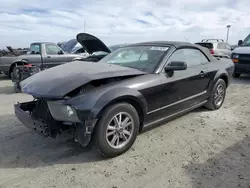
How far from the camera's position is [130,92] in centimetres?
318

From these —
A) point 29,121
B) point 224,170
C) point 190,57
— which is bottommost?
point 224,170

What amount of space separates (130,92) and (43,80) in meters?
1.24

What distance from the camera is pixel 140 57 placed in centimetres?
410

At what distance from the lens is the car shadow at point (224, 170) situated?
2.60 meters

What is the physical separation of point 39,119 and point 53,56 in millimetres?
7386

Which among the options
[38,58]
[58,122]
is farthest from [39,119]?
[38,58]

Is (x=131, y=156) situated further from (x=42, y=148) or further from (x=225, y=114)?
(x=225, y=114)

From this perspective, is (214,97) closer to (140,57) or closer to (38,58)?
(140,57)

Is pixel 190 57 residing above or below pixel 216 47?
below

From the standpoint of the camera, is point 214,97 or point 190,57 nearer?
point 190,57

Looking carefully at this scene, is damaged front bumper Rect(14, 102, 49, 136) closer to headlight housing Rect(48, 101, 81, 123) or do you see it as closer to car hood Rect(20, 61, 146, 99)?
headlight housing Rect(48, 101, 81, 123)

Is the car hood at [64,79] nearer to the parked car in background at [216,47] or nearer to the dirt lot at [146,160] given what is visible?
the dirt lot at [146,160]

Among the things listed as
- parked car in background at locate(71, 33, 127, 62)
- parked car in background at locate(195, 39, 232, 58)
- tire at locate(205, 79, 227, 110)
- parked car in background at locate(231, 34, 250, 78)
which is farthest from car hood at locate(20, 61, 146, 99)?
parked car in background at locate(195, 39, 232, 58)

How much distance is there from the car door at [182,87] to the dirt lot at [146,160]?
0.43 meters
